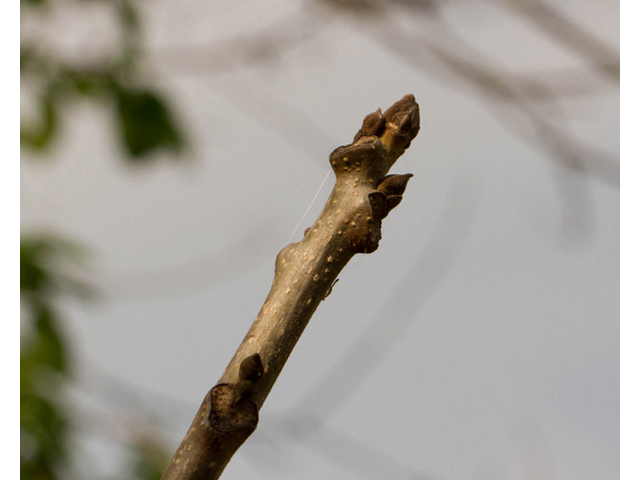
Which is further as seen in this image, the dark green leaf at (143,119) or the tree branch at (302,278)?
the dark green leaf at (143,119)

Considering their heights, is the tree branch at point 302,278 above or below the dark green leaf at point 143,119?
below

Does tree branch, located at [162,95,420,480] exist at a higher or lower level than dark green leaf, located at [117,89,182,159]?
lower

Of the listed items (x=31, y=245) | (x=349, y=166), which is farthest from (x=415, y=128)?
(x=31, y=245)

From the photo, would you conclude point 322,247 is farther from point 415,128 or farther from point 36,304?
point 36,304

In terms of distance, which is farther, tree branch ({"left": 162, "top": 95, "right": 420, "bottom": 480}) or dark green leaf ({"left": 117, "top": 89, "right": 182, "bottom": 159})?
dark green leaf ({"left": 117, "top": 89, "right": 182, "bottom": 159})

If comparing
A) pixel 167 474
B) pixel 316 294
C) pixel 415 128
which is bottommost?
pixel 167 474

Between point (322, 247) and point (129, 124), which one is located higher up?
point (129, 124)

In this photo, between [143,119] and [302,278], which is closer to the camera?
[302,278]

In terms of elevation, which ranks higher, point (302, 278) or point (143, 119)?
point (143, 119)
